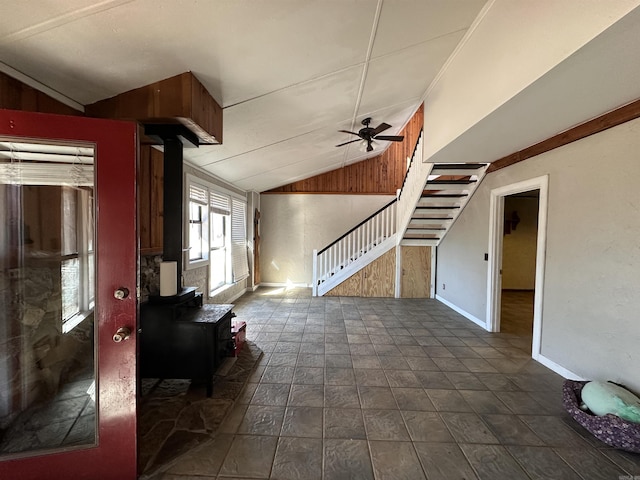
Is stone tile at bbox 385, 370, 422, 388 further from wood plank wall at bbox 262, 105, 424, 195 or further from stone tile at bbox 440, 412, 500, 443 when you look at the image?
wood plank wall at bbox 262, 105, 424, 195

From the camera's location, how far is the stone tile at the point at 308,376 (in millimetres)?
2559

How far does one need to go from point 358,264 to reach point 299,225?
82.0 inches

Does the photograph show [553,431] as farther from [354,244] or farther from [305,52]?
[354,244]

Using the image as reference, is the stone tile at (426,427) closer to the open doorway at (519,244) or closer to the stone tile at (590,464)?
the stone tile at (590,464)

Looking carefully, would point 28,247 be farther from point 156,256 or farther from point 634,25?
point 634,25

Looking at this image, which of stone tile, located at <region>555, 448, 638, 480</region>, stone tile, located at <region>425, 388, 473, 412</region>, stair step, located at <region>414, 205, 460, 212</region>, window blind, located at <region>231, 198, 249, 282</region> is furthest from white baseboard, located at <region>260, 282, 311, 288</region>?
stone tile, located at <region>555, 448, 638, 480</region>

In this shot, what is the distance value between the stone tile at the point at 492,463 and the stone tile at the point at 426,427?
135mm

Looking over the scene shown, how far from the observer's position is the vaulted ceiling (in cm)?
141

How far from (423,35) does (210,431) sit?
351cm

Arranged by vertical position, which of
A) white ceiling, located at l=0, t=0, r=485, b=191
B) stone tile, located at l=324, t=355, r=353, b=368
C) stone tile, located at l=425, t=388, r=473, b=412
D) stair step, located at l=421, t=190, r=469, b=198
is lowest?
stone tile, located at l=425, t=388, r=473, b=412

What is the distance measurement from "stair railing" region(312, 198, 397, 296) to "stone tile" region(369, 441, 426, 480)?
4.12 metres

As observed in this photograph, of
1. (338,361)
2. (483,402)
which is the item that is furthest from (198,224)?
(483,402)

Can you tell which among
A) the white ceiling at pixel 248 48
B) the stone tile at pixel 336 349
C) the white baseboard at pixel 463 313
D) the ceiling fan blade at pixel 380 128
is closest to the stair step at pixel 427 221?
the white baseboard at pixel 463 313

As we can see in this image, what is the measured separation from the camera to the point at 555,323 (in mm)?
2822
